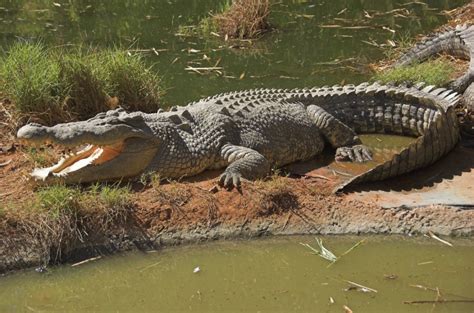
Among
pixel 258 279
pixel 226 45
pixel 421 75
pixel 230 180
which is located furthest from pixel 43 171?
pixel 226 45

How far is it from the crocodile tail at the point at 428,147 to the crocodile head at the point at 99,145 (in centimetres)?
169

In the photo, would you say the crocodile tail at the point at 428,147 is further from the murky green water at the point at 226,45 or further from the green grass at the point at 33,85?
the green grass at the point at 33,85

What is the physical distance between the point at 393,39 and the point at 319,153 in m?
4.30

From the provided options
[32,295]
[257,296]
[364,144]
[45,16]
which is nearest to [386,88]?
[364,144]

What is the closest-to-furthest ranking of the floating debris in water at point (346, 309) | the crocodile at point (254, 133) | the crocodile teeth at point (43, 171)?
the floating debris in water at point (346, 309), the crocodile teeth at point (43, 171), the crocodile at point (254, 133)

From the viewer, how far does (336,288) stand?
207 inches

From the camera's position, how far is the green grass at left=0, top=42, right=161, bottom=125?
7457 millimetres

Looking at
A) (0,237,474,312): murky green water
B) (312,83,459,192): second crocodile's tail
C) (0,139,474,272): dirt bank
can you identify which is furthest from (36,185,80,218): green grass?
(312,83,459,192): second crocodile's tail

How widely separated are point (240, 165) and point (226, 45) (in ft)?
15.9

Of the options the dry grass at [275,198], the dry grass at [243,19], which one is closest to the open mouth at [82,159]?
the dry grass at [275,198]

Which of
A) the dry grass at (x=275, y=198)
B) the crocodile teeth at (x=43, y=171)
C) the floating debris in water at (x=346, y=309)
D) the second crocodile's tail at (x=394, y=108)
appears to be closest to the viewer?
the floating debris in water at (x=346, y=309)

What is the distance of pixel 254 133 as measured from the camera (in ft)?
23.3

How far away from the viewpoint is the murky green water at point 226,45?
9703 mm

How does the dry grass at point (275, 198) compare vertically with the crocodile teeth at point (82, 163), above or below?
below
